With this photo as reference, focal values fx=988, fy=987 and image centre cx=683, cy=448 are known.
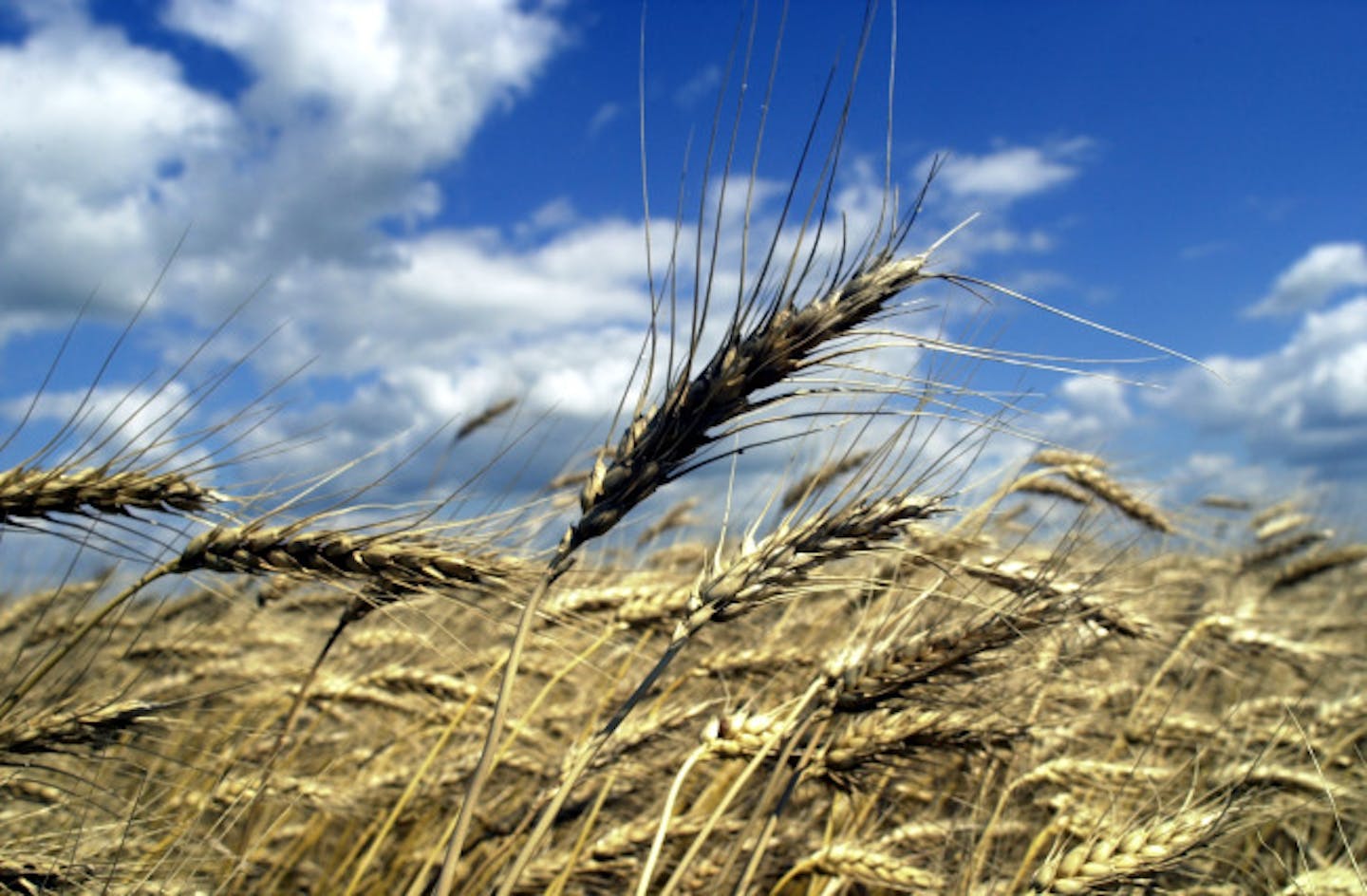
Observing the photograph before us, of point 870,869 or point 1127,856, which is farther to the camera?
point 870,869

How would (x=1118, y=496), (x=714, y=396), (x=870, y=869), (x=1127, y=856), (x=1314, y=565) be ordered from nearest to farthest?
(x=714, y=396) < (x=1127, y=856) < (x=870, y=869) < (x=1118, y=496) < (x=1314, y=565)

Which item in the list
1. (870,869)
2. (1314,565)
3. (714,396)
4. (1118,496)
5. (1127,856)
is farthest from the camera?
(1314,565)

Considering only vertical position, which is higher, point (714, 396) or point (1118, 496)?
point (1118, 496)

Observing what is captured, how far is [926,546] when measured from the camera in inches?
113

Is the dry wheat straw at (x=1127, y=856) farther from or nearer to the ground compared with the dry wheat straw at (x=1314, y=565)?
nearer to the ground

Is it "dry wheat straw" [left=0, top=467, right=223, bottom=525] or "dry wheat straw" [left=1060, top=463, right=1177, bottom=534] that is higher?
"dry wheat straw" [left=1060, top=463, right=1177, bottom=534]

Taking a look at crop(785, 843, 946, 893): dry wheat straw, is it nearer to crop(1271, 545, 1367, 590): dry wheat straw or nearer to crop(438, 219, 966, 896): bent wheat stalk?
crop(438, 219, 966, 896): bent wheat stalk

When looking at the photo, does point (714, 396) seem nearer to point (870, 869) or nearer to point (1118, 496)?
point (870, 869)

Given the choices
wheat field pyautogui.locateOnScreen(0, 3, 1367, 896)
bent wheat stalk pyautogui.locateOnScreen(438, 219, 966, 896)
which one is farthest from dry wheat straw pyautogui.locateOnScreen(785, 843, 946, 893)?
bent wheat stalk pyautogui.locateOnScreen(438, 219, 966, 896)

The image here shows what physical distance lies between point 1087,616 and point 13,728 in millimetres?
2412

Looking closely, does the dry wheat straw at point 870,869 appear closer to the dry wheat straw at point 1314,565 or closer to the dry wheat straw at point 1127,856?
the dry wheat straw at point 1127,856

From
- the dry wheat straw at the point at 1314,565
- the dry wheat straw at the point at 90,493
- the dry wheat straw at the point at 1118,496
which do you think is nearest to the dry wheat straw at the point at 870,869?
the dry wheat straw at the point at 90,493

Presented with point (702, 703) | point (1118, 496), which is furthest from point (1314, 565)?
point (702, 703)

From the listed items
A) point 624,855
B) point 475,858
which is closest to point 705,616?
point 624,855
